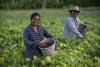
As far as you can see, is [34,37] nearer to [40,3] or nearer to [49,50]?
[49,50]

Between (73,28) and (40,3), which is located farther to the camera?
(40,3)

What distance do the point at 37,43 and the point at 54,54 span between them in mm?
306

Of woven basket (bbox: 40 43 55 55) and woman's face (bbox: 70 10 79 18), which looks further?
woman's face (bbox: 70 10 79 18)

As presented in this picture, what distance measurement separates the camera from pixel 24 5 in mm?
32094

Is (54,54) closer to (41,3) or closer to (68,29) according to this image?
(68,29)

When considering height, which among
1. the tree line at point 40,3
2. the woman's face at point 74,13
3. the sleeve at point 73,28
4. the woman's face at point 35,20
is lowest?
the tree line at point 40,3

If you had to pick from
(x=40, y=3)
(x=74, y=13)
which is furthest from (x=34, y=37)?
(x=40, y=3)

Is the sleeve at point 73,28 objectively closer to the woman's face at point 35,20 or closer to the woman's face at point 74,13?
the woman's face at point 74,13

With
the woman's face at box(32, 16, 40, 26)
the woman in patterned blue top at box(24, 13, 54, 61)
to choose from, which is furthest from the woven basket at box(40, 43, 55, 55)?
the woman's face at box(32, 16, 40, 26)

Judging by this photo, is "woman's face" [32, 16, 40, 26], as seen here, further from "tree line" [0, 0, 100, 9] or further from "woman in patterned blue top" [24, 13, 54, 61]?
"tree line" [0, 0, 100, 9]

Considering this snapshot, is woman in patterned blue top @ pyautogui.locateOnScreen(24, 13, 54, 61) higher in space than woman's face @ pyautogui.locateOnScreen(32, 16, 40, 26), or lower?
lower

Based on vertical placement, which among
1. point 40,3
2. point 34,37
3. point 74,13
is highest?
point 74,13

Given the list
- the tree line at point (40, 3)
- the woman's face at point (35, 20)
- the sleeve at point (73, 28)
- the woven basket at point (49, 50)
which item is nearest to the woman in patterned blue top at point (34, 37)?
the woman's face at point (35, 20)

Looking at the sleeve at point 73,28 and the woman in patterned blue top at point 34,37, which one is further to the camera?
the sleeve at point 73,28
